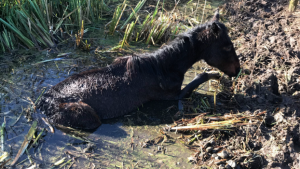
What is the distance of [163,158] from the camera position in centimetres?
404

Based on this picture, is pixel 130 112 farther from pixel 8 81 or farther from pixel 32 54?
pixel 32 54

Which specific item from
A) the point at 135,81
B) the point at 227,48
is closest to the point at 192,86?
the point at 227,48

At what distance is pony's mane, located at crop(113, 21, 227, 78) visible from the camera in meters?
4.92

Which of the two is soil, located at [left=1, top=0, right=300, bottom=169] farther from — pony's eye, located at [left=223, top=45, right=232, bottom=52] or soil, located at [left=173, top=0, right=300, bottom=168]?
pony's eye, located at [left=223, top=45, right=232, bottom=52]

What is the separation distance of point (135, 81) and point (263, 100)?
247 centimetres

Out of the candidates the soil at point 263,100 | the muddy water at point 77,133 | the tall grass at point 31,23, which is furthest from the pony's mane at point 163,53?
the tall grass at point 31,23

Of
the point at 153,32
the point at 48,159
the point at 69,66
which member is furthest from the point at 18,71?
the point at 153,32

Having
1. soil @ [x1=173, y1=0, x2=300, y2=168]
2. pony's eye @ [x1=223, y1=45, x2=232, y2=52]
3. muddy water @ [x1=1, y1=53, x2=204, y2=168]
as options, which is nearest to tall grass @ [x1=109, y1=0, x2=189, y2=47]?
soil @ [x1=173, y1=0, x2=300, y2=168]

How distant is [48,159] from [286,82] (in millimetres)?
4418

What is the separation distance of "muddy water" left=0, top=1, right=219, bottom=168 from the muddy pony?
0.21m

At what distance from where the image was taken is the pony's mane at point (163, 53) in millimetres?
4922

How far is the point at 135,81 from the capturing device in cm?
496

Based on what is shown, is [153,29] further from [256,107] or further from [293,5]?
[293,5]

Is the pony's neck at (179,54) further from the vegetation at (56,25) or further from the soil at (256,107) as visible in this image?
the vegetation at (56,25)
